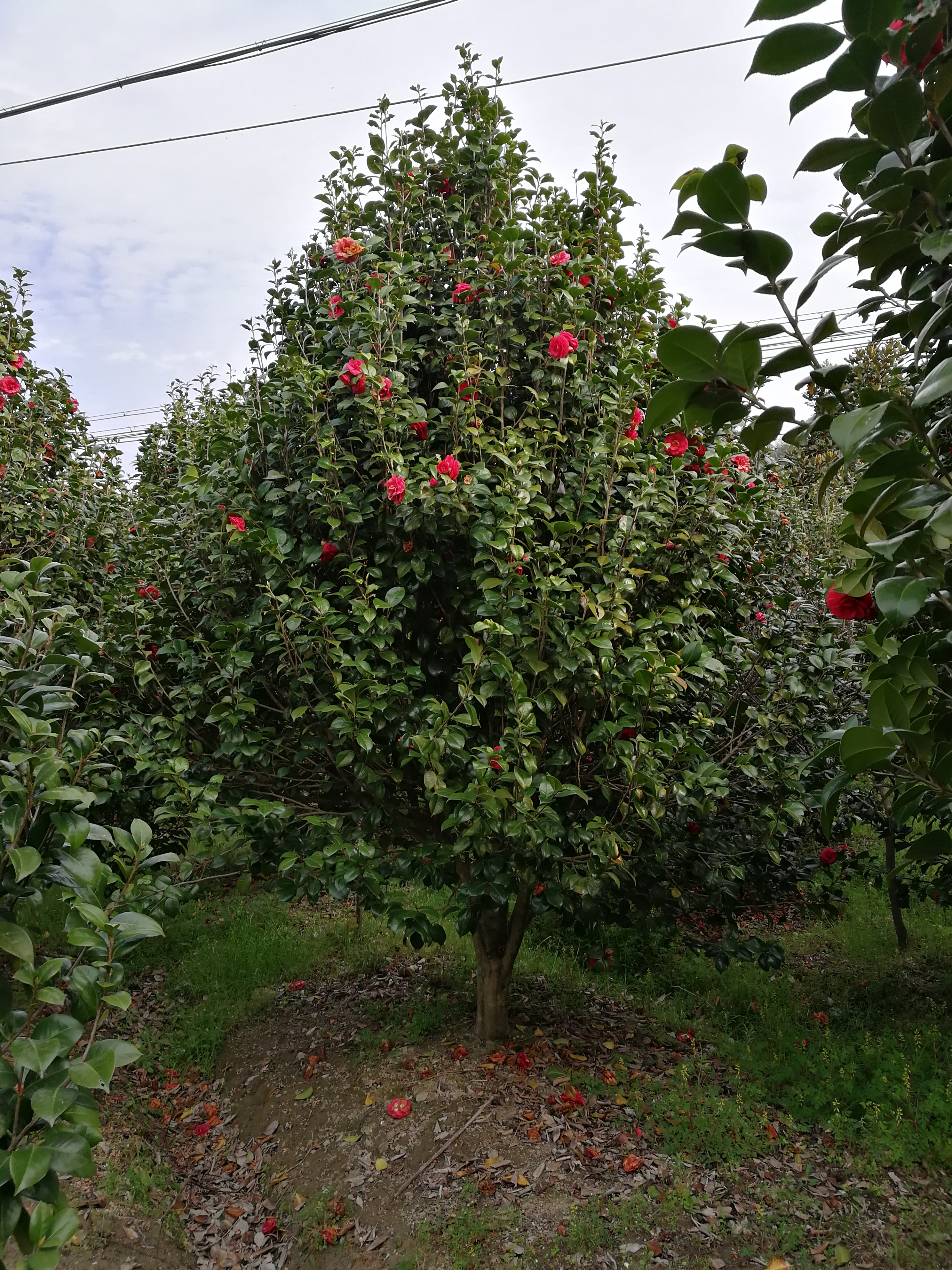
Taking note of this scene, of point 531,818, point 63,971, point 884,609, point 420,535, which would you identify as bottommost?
point 63,971

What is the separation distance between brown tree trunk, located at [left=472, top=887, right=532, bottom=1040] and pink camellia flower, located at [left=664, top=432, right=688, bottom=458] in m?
2.15

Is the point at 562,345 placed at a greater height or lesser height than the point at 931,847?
greater

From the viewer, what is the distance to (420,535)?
10.7 feet

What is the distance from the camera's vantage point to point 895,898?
15.9ft

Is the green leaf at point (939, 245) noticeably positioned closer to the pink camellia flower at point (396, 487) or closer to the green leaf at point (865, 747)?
the green leaf at point (865, 747)

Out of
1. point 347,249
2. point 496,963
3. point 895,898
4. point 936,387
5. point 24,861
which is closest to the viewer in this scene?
point 936,387

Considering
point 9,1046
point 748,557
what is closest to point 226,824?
point 9,1046

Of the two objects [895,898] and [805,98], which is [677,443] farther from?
[895,898]

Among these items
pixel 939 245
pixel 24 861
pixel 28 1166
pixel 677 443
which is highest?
pixel 677 443

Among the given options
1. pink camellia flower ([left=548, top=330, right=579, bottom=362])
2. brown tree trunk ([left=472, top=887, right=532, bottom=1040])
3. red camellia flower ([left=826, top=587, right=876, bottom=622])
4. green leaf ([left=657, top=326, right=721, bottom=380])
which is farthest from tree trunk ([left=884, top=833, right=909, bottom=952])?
green leaf ([left=657, top=326, right=721, bottom=380])

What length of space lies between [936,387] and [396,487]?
2.25m

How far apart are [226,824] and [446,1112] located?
1.51 m

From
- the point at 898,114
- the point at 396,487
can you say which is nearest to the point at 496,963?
the point at 396,487

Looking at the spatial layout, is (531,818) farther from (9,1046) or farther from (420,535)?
(9,1046)
